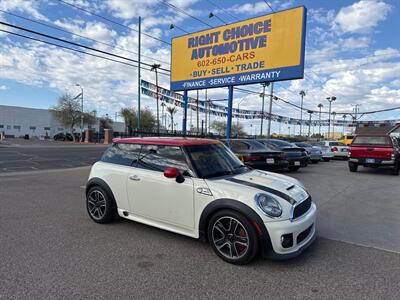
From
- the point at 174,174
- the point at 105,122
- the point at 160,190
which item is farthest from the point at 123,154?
the point at 105,122

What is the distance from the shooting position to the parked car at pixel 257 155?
10.8m

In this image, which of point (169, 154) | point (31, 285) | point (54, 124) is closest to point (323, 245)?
point (169, 154)

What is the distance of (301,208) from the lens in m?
3.79

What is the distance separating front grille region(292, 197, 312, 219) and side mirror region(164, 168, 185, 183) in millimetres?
1523

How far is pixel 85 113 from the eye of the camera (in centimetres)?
5750

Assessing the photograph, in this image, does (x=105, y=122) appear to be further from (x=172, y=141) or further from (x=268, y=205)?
(x=268, y=205)

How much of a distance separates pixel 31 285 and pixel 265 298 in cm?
242

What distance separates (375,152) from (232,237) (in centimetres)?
1173

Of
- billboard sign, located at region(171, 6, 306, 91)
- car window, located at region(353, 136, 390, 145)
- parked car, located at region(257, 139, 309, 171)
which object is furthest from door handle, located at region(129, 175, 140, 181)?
car window, located at region(353, 136, 390, 145)

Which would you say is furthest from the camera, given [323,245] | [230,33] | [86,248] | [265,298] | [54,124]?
[54,124]

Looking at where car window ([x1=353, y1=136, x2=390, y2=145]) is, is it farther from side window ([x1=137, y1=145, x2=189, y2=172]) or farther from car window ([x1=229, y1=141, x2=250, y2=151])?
side window ([x1=137, y1=145, x2=189, y2=172])

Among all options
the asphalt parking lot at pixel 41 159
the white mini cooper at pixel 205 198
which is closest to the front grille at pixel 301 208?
the white mini cooper at pixel 205 198

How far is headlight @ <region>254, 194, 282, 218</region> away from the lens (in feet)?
11.4

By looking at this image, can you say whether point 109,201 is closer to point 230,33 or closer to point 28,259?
point 28,259
